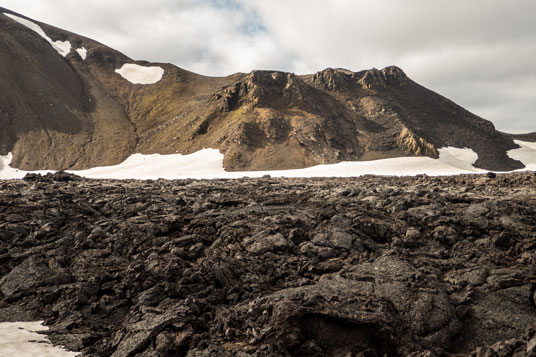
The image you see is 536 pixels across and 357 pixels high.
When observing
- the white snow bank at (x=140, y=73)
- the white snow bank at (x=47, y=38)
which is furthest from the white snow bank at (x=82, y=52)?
the white snow bank at (x=140, y=73)

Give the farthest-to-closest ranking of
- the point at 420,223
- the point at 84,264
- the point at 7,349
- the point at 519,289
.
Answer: the point at 420,223 < the point at 84,264 < the point at 519,289 < the point at 7,349

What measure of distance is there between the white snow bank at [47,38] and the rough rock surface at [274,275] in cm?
9810

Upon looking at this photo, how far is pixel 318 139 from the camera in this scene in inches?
2367

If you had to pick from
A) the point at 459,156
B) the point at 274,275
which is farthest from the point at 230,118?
the point at 274,275

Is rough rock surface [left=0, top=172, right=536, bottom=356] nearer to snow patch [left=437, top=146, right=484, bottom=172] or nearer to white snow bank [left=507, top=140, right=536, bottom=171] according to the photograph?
snow patch [left=437, top=146, right=484, bottom=172]

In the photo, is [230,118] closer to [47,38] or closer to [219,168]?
[219,168]

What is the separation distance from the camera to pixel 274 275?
10.9 m

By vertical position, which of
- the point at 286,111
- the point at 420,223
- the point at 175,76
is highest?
the point at 175,76

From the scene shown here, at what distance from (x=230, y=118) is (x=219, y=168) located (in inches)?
628

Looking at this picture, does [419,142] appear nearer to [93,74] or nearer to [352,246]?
[352,246]

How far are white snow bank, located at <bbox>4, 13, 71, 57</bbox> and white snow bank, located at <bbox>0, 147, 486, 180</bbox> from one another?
52.4 metres

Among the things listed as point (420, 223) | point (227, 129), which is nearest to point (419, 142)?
point (227, 129)

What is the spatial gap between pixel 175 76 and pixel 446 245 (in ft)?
297

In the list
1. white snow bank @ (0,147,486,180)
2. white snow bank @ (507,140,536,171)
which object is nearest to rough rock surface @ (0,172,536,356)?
white snow bank @ (0,147,486,180)
